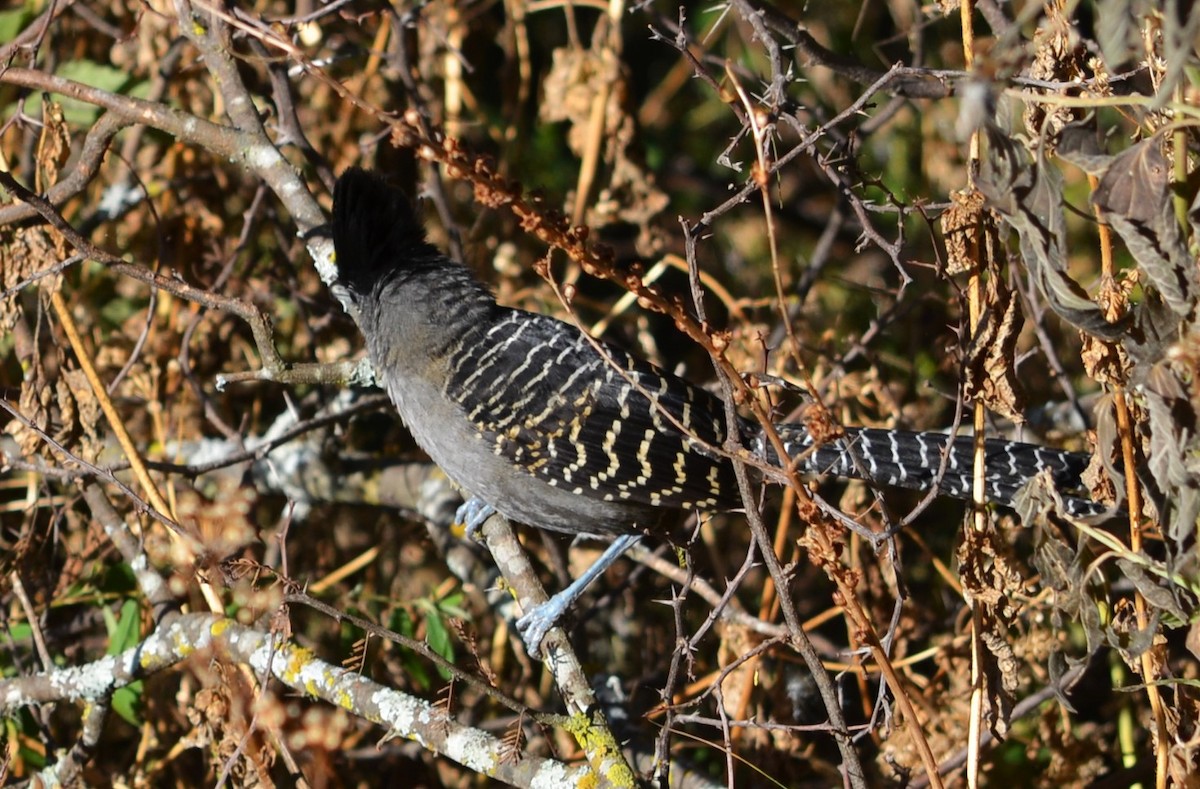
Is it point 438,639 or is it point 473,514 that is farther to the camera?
point 473,514

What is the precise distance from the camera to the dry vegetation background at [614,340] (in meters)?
2.04

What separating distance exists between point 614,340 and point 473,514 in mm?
1423

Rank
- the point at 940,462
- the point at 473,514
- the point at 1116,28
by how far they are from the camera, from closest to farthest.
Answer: the point at 1116,28, the point at 940,462, the point at 473,514

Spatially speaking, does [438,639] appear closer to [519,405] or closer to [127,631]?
[519,405]

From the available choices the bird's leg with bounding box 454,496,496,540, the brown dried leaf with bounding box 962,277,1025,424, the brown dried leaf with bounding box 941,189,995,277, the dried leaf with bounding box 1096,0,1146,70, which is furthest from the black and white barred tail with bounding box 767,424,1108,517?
the dried leaf with bounding box 1096,0,1146,70

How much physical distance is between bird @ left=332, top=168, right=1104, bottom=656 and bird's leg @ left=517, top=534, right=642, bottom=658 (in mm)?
11

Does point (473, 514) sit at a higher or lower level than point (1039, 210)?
lower

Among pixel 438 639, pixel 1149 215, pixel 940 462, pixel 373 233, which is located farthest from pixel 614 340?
pixel 1149 215

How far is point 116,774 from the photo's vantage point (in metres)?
3.56

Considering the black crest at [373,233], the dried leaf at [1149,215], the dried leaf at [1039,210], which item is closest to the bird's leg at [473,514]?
the black crest at [373,233]

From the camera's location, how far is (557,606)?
11.3 feet

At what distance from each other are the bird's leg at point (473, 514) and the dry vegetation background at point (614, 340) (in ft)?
0.57

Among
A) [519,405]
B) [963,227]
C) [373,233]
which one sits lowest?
[519,405]

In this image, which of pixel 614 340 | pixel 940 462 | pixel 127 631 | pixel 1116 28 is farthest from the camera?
pixel 614 340
